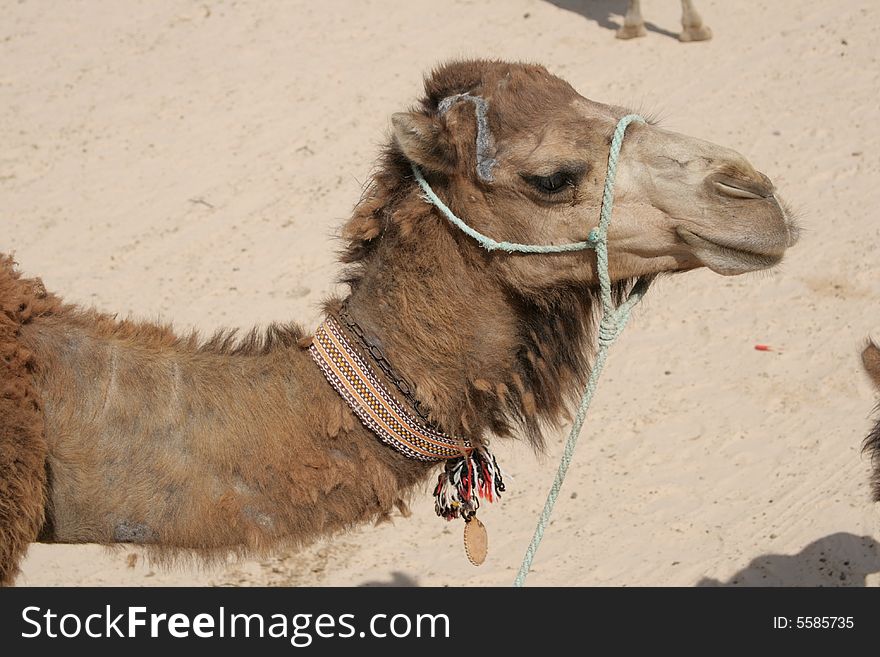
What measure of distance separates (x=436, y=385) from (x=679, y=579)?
2.80 m

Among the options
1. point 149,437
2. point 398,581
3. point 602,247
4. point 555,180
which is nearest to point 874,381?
point 602,247

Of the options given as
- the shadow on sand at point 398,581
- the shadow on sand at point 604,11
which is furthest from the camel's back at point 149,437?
the shadow on sand at point 604,11

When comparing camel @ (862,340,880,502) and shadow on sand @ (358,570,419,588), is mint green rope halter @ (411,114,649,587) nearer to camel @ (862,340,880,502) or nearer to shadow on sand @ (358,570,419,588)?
camel @ (862,340,880,502)

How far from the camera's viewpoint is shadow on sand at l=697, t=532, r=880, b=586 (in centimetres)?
526

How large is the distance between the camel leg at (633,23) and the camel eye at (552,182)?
27.1 feet

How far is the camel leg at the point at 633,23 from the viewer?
10.6m

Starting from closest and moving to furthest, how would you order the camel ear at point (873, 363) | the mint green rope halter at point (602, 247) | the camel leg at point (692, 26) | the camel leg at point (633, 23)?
the mint green rope halter at point (602, 247), the camel ear at point (873, 363), the camel leg at point (692, 26), the camel leg at point (633, 23)

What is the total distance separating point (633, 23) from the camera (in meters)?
10.6

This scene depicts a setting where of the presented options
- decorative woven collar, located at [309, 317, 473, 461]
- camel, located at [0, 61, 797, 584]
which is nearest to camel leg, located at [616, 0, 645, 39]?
camel, located at [0, 61, 797, 584]

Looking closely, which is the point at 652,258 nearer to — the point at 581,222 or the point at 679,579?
the point at 581,222

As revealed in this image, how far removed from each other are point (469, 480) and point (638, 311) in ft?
13.9

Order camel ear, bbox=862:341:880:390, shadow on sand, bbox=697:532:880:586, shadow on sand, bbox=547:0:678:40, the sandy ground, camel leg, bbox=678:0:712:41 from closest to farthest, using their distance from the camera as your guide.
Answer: camel ear, bbox=862:341:880:390
shadow on sand, bbox=697:532:880:586
the sandy ground
camel leg, bbox=678:0:712:41
shadow on sand, bbox=547:0:678:40

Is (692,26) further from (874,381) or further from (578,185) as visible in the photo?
(578,185)

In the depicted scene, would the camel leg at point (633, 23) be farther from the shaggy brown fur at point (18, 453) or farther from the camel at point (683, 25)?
the shaggy brown fur at point (18, 453)
